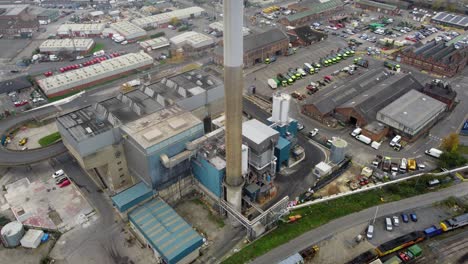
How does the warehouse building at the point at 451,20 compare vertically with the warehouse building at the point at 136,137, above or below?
below

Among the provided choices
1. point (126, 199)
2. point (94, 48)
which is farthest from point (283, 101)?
point (94, 48)

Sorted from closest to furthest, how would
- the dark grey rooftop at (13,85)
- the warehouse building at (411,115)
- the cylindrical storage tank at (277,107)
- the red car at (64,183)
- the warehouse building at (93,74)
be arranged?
the red car at (64,183)
the cylindrical storage tank at (277,107)
the warehouse building at (411,115)
the dark grey rooftop at (13,85)
the warehouse building at (93,74)

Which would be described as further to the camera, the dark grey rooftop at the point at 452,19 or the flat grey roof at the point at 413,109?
the dark grey rooftop at the point at 452,19

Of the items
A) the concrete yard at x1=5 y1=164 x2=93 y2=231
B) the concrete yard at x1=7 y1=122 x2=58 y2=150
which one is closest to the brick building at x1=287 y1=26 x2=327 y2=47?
the concrete yard at x1=7 y1=122 x2=58 y2=150

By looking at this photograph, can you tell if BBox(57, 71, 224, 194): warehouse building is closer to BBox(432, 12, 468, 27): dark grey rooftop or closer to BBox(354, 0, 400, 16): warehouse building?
BBox(354, 0, 400, 16): warehouse building

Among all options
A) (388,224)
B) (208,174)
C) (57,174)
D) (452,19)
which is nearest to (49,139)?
(57,174)

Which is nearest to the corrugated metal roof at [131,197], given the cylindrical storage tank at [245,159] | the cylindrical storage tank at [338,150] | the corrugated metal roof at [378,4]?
the cylindrical storage tank at [245,159]

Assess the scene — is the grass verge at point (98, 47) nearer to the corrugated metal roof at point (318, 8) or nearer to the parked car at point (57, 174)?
the parked car at point (57, 174)
